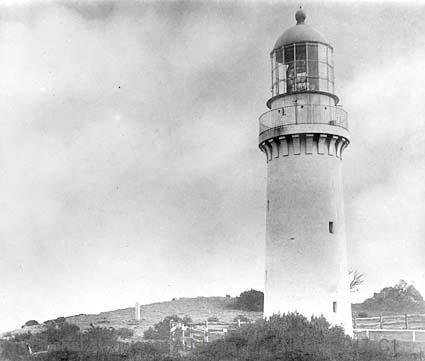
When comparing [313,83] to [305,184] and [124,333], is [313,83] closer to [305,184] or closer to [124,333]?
[305,184]

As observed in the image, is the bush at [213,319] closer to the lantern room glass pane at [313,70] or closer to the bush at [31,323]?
the bush at [31,323]

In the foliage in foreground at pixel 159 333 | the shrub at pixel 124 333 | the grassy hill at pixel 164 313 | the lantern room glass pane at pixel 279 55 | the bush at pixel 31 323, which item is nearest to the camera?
the lantern room glass pane at pixel 279 55

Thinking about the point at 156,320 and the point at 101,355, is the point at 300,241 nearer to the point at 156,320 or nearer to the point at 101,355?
the point at 101,355

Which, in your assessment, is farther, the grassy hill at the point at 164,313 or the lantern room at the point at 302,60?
the grassy hill at the point at 164,313

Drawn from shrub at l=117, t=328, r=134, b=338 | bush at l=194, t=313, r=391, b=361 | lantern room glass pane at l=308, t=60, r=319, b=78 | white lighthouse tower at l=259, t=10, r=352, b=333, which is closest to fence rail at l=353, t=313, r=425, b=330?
white lighthouse tower at l=259, t=10, r=352, b=333

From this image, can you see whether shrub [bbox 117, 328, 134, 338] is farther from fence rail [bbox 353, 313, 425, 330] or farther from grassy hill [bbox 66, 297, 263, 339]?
fence rail [bbox 353, 313, 425, 330]

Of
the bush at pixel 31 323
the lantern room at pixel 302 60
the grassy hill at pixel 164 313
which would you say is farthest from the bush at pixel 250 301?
the lantern room at pixel 302 60
